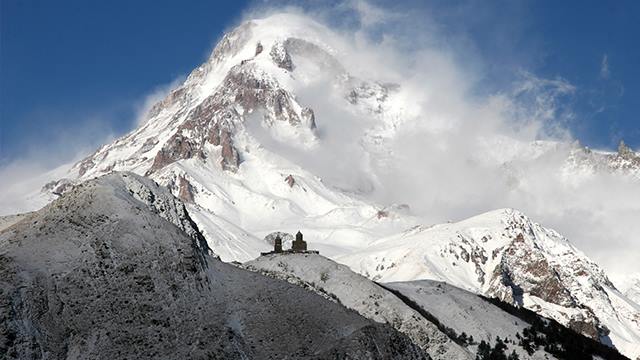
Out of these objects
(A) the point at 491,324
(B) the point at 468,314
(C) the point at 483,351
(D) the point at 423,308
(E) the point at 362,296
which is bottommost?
(E) the point at 362,296

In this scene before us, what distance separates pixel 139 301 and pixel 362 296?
3417 centimetres

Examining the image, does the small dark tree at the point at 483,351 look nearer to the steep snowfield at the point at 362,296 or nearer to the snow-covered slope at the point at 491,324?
the snow-covered slope at the point at 491,324

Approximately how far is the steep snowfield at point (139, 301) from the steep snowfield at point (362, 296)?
1503 cm

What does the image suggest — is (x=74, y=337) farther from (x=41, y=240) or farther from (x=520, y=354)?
(x=520, y=354)

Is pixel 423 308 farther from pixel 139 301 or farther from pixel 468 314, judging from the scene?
pixel 139 301

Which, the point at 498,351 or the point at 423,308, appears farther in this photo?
the point at 423,308

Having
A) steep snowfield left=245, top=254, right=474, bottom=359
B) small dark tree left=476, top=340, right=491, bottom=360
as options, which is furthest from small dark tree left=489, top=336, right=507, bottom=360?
steep snowfield left=245, top=254, right=474, bottom=359

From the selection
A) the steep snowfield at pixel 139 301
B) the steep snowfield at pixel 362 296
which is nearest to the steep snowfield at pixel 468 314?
the steep snowfield at pixel 362 296

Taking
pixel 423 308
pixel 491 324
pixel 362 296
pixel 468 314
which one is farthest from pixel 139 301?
pixel 491 324

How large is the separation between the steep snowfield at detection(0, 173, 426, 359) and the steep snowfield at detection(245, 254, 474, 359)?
15029 millimetres

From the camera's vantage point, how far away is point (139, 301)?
250 ft

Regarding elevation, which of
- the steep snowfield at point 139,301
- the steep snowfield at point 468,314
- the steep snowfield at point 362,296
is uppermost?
the steep snowfield at point 468,314

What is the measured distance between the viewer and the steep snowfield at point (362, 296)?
327 feet

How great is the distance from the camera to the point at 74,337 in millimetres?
71062
